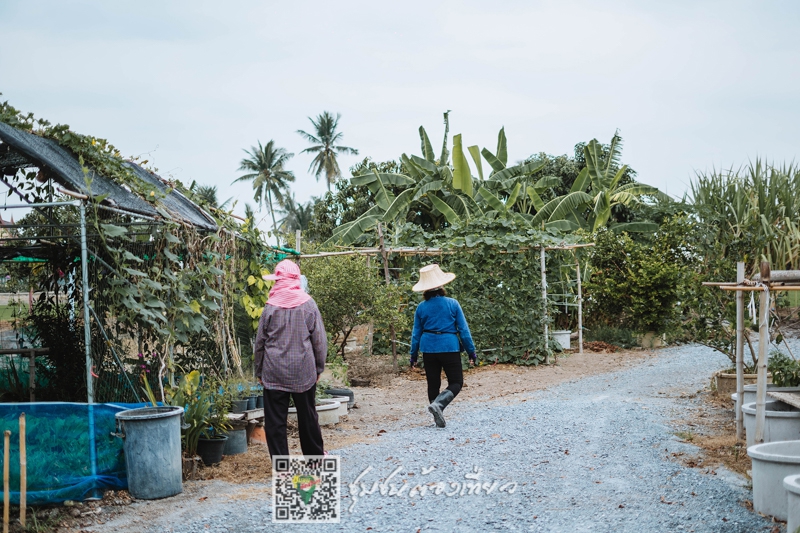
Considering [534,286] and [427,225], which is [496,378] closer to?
[534,286]

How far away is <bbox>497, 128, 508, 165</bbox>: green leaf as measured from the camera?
66.3ft

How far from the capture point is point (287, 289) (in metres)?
5.79

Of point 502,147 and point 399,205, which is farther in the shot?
point 502,147

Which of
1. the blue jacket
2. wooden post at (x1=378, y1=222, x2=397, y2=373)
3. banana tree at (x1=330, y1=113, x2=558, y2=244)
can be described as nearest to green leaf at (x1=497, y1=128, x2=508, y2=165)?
banana tree at (x1=330, y1=113, x2=558, y2=244)

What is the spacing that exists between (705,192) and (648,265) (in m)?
6.05

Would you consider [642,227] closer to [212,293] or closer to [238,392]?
[238,392]

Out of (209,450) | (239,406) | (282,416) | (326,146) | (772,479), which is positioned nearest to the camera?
(772,479)

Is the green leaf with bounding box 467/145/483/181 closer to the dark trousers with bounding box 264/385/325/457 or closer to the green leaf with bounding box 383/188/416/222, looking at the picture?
the green leaf with bounding box 383/188/416/222

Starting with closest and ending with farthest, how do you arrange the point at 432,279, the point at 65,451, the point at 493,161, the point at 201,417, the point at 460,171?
the point at 65,451 → the point at 201,417 → the point at 432,279 → the point at 460,171 → the point at 493,161

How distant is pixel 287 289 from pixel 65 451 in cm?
195

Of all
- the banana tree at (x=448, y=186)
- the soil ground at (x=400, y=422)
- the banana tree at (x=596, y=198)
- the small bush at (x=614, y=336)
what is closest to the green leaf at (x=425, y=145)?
the banana tree at (x=448, y=186)

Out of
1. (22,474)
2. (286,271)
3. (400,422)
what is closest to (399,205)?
(400,422)

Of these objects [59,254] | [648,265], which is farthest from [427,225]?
[59,254]

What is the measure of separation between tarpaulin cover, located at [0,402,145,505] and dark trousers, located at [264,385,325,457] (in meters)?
1.10
